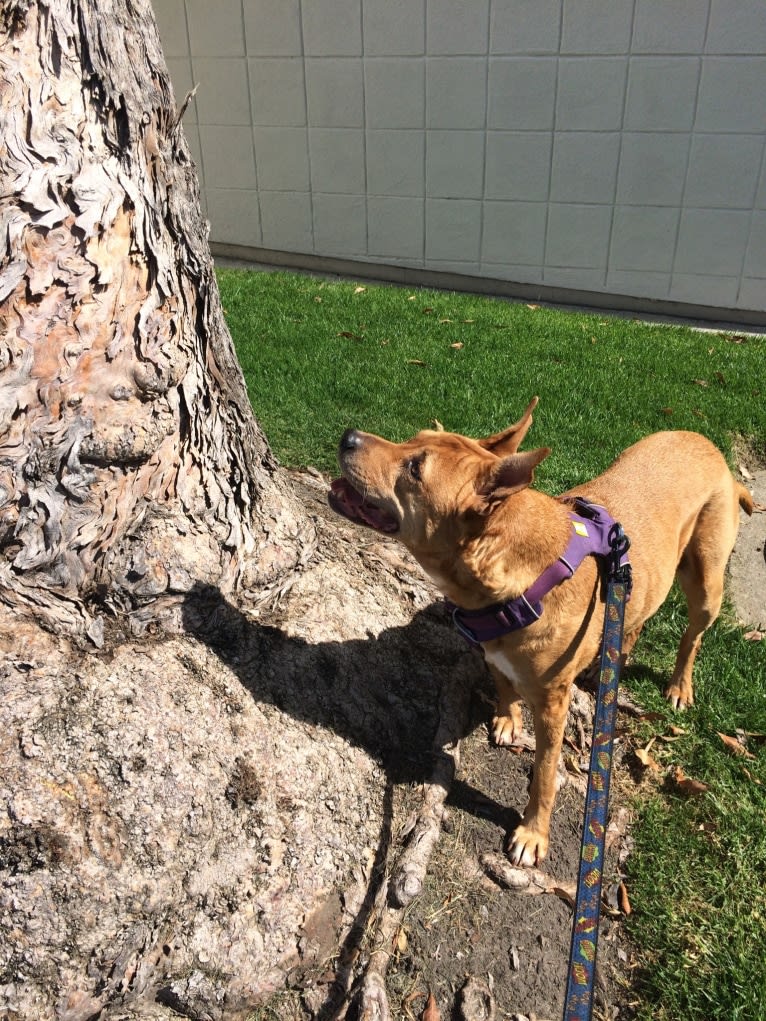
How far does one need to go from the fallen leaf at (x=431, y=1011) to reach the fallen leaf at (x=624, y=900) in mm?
839

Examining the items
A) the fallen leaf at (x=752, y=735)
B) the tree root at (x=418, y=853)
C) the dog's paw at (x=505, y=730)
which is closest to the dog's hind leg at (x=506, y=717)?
the dog's paw at (x=505, y=730)

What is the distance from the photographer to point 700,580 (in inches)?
146

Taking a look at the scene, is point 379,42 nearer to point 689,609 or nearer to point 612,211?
point 612,211

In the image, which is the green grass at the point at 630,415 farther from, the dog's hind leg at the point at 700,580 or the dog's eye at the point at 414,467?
the dog's eye at the point at 414,467

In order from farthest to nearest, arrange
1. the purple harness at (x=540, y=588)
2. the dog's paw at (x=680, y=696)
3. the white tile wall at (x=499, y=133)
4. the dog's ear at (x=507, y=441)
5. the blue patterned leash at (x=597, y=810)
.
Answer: the white tile wall at (x=499, y=133) < the dog's paw at (x=680, y=696) < the dog's ear at (x=507, y=441) < the purple harness at (x=540, y=588) < the blue patterned leash at (x=597, y=810)

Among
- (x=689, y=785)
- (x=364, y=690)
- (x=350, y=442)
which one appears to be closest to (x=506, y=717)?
(x=364, y=690)

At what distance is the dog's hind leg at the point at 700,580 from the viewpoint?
3625mm

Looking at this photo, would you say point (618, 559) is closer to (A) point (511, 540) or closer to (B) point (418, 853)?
(A) point (511, 540)

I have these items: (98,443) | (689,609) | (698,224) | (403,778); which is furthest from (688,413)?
(98,443)

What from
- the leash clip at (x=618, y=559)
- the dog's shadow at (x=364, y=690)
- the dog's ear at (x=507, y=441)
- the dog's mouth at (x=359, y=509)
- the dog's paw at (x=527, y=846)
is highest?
the dog's ear at (x=507, y=441)

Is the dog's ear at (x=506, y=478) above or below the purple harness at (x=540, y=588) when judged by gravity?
above

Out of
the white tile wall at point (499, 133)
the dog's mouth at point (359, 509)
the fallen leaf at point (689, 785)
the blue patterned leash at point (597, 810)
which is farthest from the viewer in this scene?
the white tile wall at point (499, 133)

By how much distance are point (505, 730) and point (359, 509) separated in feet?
4.12

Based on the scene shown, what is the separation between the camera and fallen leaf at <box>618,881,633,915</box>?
113 inches
